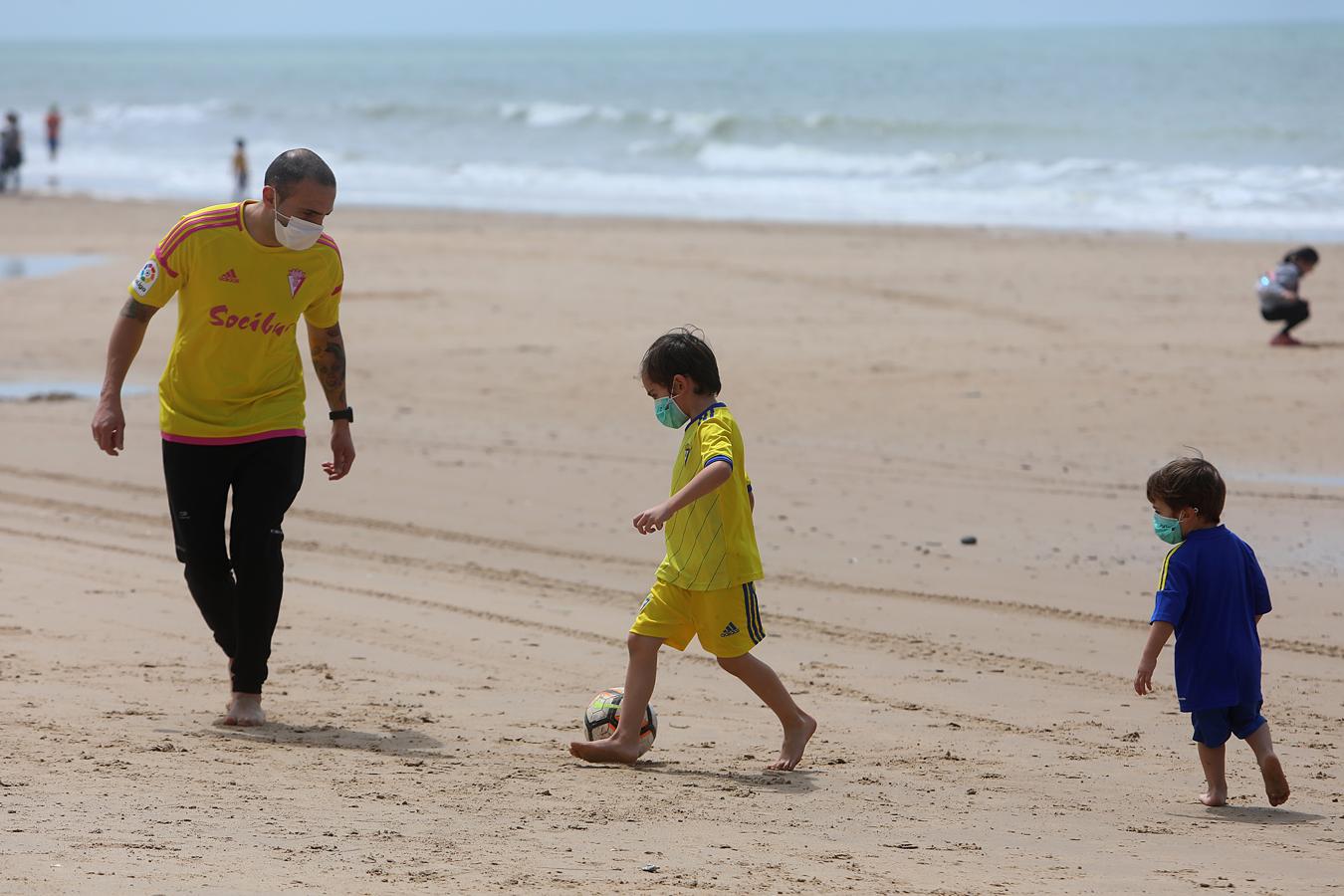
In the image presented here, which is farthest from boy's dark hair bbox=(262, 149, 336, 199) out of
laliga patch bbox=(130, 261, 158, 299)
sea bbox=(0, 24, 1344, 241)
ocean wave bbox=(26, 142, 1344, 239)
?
ocean wave bbox=(26, 142, 1344, 239)

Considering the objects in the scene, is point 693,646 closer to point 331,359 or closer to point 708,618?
point 708,618

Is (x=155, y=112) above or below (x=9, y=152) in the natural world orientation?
above

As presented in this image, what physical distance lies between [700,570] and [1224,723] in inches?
63.7

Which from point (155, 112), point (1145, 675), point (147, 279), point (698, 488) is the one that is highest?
point (155, 112)

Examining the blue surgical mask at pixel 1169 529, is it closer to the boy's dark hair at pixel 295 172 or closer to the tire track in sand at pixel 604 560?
the tire track in sand at pixel 604 560

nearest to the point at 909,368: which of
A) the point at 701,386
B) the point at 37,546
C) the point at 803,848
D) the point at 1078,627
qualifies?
the point at 1078,627

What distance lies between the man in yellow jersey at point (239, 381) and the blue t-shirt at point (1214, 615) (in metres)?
2.72

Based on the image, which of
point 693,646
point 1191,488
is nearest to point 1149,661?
point 1191,488

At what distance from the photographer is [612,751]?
4891mm

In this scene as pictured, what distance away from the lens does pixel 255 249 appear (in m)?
5.14

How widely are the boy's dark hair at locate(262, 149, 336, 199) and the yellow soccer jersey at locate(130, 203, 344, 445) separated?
8.8 inches

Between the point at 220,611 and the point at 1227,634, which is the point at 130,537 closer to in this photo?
the point at 220,611

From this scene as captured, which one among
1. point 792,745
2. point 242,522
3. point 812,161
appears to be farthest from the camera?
point 812,161

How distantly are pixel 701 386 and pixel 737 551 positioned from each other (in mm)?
529
